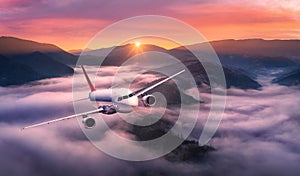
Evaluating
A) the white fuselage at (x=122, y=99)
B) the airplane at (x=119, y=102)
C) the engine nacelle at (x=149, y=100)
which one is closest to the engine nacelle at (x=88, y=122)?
the airplane at (x=119, y=102)

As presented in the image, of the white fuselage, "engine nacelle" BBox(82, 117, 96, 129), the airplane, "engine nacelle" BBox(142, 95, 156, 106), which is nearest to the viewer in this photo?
the airplane

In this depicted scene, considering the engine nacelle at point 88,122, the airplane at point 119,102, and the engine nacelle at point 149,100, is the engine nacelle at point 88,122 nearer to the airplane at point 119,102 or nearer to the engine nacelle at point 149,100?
the airplane at point 119,102

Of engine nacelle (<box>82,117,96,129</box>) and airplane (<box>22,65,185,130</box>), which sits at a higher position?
airplane (<box>22,65,185,130</box>)

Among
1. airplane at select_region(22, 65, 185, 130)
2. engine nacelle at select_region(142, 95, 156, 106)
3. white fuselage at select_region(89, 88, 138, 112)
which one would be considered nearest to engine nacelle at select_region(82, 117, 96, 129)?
airplane at select_region(22, 65, 185, 130)

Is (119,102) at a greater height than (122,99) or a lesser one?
lesser

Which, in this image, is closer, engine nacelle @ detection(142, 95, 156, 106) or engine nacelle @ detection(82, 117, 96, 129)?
engine nacelle @ detection(142, 95, 156, 106)

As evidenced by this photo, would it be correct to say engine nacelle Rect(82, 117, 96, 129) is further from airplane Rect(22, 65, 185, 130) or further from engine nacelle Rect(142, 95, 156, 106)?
engine nacelle Rect(142, 95, 156, 106)

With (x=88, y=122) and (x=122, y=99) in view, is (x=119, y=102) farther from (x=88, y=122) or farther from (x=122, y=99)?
(x=88, y=122)

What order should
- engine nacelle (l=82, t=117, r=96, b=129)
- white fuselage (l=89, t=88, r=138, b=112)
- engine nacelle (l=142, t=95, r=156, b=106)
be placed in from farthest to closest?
engine nacelle (l=82, t=117, r=96, b=129), engine nacelle (l=142, t=95, r=156, b=106), white fuselage (l=89, t=88, r=138, b=112)

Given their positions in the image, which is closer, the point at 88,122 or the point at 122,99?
the point at 122,99

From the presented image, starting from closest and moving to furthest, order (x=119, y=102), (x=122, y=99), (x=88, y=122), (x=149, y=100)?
1. (x=119, y=102)
2. (x=122, y=99)
3. (x=149, y=100)
4. (x=88, y=122)

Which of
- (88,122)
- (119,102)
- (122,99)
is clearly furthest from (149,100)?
(88,122)

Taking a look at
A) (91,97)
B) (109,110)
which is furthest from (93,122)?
(91,97)

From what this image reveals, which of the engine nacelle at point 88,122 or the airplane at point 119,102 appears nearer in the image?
the airplane at point 119,102
